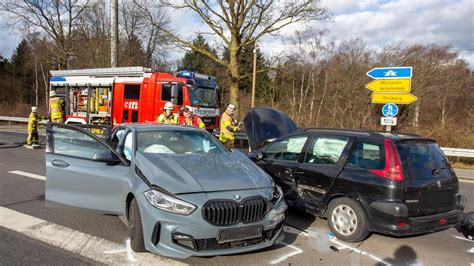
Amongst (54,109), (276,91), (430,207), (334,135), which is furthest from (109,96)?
(276,91)

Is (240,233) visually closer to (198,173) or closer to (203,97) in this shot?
(198,173)

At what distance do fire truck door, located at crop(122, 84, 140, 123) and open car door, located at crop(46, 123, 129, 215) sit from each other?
968cm

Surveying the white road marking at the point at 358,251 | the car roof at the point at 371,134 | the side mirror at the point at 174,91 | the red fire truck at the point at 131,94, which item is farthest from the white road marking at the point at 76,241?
the red fire truck at the point at 131,94

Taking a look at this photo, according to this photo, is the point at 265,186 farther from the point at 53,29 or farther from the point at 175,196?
the point at 53,29

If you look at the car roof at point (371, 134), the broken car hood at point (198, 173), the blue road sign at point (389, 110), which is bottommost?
the broken car hood at point (198, 173)

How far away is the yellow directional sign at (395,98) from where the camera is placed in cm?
1208

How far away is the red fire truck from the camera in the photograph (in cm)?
1449

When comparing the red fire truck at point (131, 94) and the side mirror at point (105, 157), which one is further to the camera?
the red fire truck at point (131, 94)

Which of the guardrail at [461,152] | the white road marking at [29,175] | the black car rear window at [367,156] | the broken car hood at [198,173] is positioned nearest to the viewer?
the broken car hood at [198,173]

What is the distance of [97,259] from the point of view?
13.7ft

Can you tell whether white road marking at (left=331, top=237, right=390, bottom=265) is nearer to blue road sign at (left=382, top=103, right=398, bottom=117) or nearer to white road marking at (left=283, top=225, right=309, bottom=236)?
white road marking at (left=283, top=225, right=309, bottom=236)

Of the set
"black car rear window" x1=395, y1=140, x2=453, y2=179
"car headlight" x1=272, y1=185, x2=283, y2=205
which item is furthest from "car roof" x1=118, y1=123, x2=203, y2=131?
"black car rear window" x1=395, y1=140, x2=453, y2=179

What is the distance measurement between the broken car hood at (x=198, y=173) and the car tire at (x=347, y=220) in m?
1.19

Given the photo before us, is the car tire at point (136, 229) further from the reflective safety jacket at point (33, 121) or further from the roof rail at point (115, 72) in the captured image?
the reflective safety jacket at point (33, 121)
